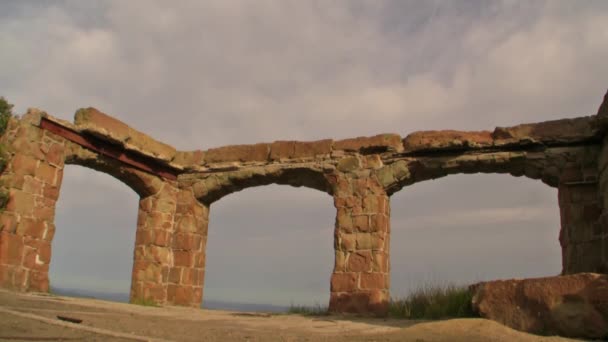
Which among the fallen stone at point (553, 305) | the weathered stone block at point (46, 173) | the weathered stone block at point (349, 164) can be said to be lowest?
the fallen stone at point (553, 305)

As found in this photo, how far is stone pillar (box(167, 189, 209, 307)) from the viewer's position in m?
9.83

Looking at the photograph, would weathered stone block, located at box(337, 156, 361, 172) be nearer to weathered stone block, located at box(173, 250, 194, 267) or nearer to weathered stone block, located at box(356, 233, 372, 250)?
weathered stone block, located at box(356, 233, 372, 250)

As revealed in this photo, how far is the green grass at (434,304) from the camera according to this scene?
274 inches

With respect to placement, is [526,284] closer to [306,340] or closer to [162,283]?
[306,340]

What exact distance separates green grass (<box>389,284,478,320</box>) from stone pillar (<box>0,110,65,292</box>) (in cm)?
516

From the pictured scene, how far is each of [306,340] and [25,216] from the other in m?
5.12

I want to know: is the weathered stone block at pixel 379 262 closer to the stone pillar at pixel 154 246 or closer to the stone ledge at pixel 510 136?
the stone ledge at pixel 510 136

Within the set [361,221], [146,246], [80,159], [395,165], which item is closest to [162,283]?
[146,246]

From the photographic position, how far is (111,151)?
902 cm

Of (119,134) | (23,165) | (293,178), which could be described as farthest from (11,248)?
(293,178)

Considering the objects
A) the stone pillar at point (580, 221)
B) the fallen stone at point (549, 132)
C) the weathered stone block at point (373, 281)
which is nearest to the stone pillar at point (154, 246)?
the weathered stone block at point (373, 281)

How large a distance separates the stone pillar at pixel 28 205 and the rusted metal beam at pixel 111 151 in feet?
0.49

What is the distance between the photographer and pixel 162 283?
383 inches

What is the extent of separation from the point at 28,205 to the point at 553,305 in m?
6.85
